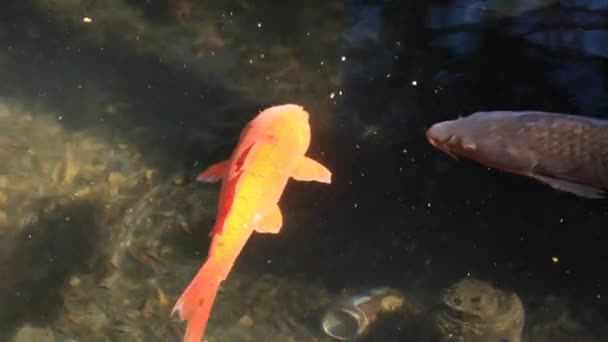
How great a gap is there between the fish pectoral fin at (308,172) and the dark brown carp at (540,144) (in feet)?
2.10

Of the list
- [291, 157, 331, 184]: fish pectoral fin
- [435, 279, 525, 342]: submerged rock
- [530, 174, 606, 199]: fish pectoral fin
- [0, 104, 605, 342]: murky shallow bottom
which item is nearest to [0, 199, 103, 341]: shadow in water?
[0, 104, 605, 342]: murky shallow bottom

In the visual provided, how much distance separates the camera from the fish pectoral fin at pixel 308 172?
134 inches

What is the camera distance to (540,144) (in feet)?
10.9

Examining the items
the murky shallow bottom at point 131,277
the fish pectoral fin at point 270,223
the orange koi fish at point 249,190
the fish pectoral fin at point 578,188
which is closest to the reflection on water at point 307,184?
the murky shallow bottom at point 131,277

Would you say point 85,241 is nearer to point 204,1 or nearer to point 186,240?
point 186,240

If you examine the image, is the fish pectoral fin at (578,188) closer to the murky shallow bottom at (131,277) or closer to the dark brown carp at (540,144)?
the dark brown carp at (540,144)

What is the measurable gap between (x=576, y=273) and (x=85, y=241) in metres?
2.94

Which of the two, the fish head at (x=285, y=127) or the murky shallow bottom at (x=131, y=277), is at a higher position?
the fish head at (x=285, y=127)

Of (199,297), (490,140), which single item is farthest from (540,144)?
(199,297)

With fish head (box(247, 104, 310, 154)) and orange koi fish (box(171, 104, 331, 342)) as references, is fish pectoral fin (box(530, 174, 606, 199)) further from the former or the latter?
fish head (box(247, 104, 310, 154))

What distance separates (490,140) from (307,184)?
1.15 meters

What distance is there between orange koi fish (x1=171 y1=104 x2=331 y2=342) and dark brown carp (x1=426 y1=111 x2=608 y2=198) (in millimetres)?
773

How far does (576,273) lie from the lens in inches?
146

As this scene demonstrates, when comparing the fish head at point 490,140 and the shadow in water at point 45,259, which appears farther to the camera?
the shadow in water at point 45,259
